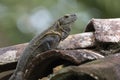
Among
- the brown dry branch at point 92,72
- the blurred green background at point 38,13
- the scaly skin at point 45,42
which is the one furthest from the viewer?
the blurred green background at point 38,13

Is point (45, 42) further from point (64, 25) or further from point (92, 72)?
point (92, 72)

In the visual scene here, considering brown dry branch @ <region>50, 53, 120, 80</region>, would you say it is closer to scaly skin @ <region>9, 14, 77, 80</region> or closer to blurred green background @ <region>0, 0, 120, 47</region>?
scaly skin @ <region>9, 14, 77, 80</region>

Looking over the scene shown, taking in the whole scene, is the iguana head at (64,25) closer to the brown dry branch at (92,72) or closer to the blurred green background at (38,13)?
the brown dry branch at (92,72)

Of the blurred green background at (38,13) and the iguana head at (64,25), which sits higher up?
the iguana head at (64,25)

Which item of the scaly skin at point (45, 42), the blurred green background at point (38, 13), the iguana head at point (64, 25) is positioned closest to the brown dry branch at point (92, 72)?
the scaly skin at point (45, 42)

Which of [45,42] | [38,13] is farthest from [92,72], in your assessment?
[38,13]

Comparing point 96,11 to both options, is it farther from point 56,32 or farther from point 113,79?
point 113,79
